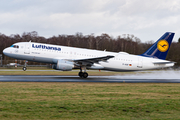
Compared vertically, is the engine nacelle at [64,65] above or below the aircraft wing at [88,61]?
below

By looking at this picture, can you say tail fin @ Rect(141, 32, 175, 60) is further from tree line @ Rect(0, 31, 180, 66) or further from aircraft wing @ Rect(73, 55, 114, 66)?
tree line @ Rect(0, 31, 180, 66)

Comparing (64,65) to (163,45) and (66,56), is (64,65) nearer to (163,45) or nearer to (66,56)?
(66,56)

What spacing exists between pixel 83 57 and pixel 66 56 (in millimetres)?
2222

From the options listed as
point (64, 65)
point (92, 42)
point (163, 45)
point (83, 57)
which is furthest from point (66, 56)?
point (92, 42)

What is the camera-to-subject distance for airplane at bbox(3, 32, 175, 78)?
26.8 meters

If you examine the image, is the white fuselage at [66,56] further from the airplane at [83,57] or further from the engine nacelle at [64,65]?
the engine nacelle at [64,65]

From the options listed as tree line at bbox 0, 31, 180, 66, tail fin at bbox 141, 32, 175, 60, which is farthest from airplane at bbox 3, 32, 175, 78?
tree line at bbox 0, 31, 180, 66

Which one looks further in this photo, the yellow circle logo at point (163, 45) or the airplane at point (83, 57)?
the yellow circle logo at point (163, 45)

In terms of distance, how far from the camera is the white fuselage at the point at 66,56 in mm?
27125

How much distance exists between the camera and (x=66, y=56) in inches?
→ 1083

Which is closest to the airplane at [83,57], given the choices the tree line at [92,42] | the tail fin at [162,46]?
the tail fin at [162,46]

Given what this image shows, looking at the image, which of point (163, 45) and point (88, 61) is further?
point (163, 45)

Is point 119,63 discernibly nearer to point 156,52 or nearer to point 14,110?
point 156,52

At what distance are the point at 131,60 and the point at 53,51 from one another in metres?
10.5
